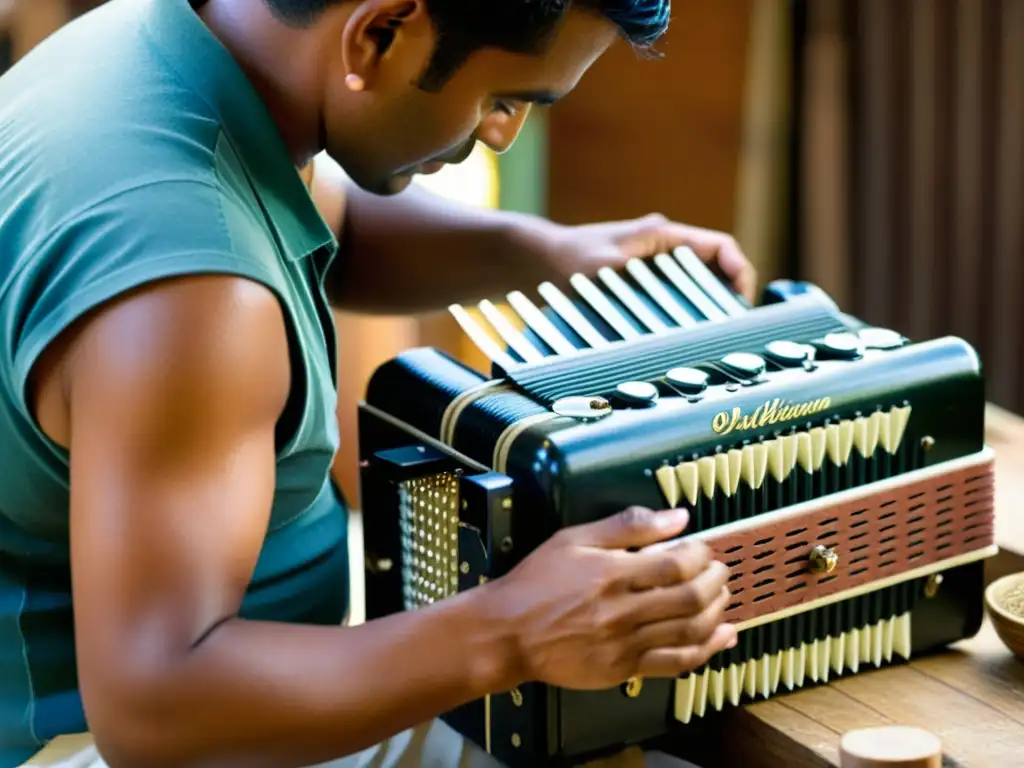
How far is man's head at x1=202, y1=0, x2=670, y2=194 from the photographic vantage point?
1136mm

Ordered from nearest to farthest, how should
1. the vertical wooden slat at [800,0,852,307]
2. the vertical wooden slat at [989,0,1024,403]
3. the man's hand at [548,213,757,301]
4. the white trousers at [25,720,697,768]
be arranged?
the white trousers at [25,720,697,768], the man's hand at [548,213,757,301], the vertical wooden slat at [989,0,1024,403], the vertical wooden slat at [800,0,852,307]

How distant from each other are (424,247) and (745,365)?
490mm

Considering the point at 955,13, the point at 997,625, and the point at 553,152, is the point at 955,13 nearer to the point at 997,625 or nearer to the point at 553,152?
the point at 553,152

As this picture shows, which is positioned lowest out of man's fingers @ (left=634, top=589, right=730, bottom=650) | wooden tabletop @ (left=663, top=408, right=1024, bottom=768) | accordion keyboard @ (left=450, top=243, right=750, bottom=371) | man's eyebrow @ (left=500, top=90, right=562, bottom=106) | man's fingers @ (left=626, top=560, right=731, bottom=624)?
wooden tabletop @ (left=663, top=408, right=1024, bottom=768)

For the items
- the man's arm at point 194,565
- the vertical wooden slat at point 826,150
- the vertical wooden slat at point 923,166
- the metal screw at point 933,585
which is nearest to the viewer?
the man's arm at point 194,565

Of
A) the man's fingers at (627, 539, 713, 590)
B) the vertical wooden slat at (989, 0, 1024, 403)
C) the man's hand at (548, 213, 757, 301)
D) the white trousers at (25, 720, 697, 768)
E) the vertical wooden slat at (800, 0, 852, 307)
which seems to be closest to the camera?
the man's fingers at (627, 539, 713, 590)

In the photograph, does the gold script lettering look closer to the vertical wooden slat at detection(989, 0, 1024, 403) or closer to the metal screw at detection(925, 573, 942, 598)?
the metal screw at detection(925, 573, 942, 598)

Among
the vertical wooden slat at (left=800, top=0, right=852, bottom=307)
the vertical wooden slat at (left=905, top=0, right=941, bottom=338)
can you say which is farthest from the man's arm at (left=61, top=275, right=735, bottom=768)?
the vertical wooden slat at (left=800, top=0, right=852, bottom=307)

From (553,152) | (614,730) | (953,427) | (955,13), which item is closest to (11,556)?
(614,730)

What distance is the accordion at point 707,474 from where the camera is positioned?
4.00 feet

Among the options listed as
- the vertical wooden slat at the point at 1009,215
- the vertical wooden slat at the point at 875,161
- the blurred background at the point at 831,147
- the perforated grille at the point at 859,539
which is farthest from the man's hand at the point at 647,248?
the vertical wooden slat at the point at 875,161

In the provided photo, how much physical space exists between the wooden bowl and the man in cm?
36

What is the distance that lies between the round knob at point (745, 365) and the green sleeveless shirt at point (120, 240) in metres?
0.33

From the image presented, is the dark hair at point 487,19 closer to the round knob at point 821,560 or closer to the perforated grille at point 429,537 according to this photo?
the perforated grille at point 429,537
